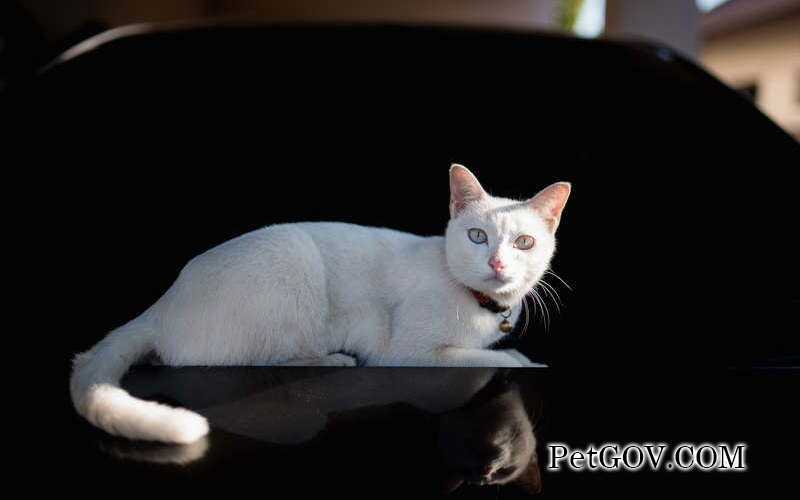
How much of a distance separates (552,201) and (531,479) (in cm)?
46

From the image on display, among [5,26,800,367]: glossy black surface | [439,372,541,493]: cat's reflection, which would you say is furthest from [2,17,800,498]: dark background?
[439,372,541,493]: cat's reflection

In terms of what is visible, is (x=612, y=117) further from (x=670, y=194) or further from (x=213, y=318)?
(x=213, y=318)

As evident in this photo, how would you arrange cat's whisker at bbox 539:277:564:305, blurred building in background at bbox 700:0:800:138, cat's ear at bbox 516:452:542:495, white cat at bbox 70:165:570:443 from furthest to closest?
blurred building in background at bbox 700:0:800:138 < cat's whisker at bbox 539:277:564:305 < white cat at bbox 70:165:570:443 < cat's ear at bbox 516:452:542:495

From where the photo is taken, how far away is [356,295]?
3.08 ft

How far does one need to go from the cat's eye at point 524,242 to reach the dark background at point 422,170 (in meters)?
0.10

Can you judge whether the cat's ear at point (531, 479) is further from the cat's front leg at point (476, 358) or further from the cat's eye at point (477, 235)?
the cat's eye at point (477, 235)

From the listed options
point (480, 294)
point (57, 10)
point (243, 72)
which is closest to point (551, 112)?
point (480, 294)

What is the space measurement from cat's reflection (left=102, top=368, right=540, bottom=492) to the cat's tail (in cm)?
2

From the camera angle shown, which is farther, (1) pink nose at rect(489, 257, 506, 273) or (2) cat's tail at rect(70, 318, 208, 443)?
(1) pink nose at rect(489, 257, 506, 273)

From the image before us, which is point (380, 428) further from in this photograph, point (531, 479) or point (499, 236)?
point (499, 236)

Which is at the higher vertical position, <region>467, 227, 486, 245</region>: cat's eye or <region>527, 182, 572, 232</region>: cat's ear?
<region>527, 182, 572, 232</region>: cat's ear

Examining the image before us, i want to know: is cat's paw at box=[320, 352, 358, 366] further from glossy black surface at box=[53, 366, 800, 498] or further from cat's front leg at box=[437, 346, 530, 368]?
cat's front leg at box=[437, 346, 530, 368]

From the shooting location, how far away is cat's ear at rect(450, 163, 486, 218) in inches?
34.5

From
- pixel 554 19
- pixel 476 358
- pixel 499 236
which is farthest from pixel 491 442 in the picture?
pixel 554 19
